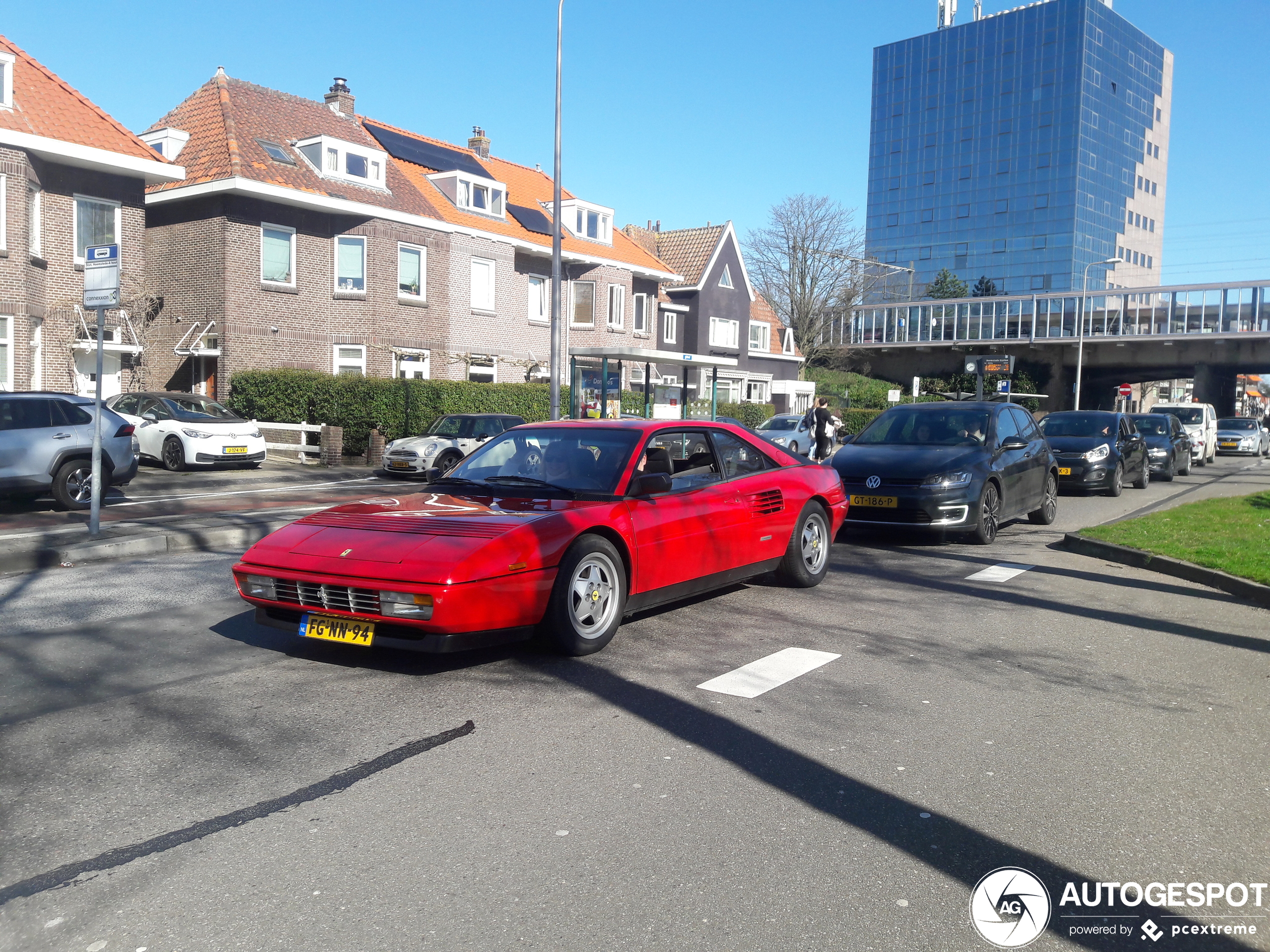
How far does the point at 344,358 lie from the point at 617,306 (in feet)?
42.3

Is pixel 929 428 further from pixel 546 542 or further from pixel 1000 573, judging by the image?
pixel 546 542

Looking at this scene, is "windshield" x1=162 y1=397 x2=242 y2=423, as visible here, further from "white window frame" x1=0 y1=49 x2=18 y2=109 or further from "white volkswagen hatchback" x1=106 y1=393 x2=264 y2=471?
"white window frame" x1=0 y1=49 x2=18 y2=109

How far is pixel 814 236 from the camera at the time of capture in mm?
66250

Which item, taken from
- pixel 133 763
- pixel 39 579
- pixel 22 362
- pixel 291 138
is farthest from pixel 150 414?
pixel 133 763

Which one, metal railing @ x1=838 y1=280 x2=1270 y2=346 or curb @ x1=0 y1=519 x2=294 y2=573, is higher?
metal railing @ x1=838 y1=280 x2=1270 y2=346

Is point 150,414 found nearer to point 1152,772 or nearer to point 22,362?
point 22,362

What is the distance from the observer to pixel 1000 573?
974 cm

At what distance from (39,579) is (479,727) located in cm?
600

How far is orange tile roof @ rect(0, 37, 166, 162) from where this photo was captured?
20984 millimetres

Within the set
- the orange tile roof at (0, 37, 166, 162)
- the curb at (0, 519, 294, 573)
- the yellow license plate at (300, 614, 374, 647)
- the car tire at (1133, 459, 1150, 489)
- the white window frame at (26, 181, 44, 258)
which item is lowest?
the curb at (0, 519, 294, 573)

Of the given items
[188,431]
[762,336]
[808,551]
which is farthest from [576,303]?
[808,551]

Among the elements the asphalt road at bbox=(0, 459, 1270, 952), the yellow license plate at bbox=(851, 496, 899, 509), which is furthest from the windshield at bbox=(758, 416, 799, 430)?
the asphalt road at bbox=(0, 459, 1270, 952)

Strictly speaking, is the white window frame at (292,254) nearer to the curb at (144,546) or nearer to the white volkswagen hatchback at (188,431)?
the white volkswagen hatchback at (188,431)

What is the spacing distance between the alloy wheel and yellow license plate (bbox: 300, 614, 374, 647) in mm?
1166
